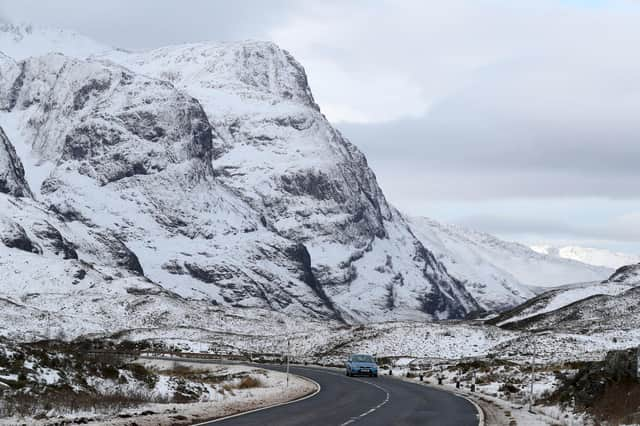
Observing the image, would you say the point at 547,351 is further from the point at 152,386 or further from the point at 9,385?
the point at 9,385

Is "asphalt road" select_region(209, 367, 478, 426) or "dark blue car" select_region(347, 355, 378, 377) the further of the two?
"dark blue car" select_region(347, 355, 378, 377)

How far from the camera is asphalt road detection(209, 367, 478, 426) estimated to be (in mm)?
26078

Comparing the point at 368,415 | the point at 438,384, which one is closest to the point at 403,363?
the point at 438,384


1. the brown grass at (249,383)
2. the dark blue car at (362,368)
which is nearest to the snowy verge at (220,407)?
the brown grass at (249,383)

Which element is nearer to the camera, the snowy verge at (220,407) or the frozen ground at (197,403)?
the frozen ground at (197,403)

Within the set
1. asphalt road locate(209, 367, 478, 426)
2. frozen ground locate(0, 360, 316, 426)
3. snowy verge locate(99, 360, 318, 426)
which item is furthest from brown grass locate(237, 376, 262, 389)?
asphalt road locate(209, 367, 478, 426)

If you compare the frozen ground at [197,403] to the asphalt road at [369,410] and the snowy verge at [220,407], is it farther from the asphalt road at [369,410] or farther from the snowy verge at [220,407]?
the asphalt road at [369,410]

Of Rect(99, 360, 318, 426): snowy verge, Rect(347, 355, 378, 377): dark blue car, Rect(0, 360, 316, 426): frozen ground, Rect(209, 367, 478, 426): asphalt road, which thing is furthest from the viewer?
Rect(347, 355, 378, 377): dark blue car

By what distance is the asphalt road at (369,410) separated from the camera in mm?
26078

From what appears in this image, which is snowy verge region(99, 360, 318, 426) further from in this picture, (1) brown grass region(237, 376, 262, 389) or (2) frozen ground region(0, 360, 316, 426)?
(1) brown grass region(237, 376, 262, 389)

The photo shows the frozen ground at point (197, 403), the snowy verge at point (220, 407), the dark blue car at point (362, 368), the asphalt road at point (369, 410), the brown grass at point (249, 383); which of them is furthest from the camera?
the dark blue car at point (362, 368)

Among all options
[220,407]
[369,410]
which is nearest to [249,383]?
[369,410]

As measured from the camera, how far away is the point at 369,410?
3103 centimetres

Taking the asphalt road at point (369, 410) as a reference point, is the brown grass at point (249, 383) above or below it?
below
